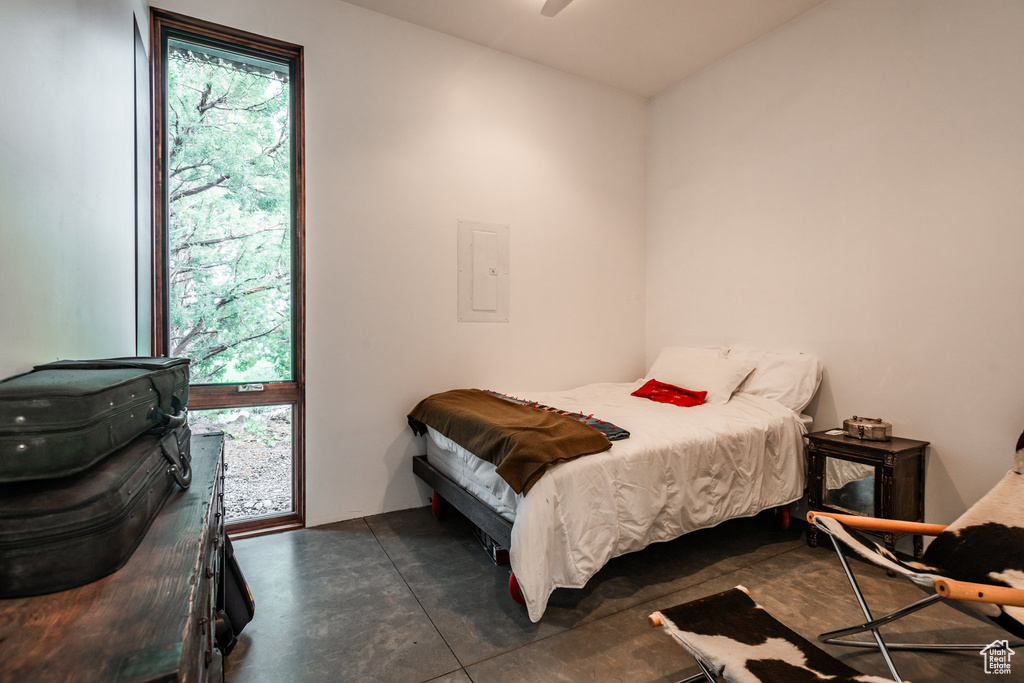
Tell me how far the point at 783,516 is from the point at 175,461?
10.1ft

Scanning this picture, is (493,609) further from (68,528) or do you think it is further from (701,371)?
(701,371)

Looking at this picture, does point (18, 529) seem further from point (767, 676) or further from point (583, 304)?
point (583, 304)

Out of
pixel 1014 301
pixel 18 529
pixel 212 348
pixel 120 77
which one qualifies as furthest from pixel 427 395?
pixel 1014 301

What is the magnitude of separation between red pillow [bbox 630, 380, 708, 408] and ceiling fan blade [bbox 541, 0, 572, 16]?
2446 millimetres

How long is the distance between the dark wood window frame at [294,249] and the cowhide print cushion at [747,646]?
2.31 metres

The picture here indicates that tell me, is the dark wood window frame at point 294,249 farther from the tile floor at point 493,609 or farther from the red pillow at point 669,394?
the red pillow at point 669,394

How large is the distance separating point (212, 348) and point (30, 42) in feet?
6.49

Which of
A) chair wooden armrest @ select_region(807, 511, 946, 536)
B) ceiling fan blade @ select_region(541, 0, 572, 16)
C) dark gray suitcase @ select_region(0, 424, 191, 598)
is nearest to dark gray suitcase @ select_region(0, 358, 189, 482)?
dark gray suitcase @ select_region(0, 424, 191, 598)

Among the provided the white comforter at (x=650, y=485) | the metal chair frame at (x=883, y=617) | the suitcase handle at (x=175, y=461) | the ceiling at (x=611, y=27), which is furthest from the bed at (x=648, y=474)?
the ceiling at (x=611, y=27)

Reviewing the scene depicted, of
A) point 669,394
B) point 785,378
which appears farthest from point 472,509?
point 785,378

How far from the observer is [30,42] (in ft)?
3.62

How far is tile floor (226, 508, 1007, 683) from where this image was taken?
174 cm

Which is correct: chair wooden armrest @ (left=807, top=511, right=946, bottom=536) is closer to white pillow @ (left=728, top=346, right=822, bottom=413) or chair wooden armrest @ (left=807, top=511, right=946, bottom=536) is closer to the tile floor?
the tile floor

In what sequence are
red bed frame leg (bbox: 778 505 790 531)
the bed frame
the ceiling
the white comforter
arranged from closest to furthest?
the white comforter < the bed frame < red bed frame leg (bbox: 778 505 790 531) < the ceiling
